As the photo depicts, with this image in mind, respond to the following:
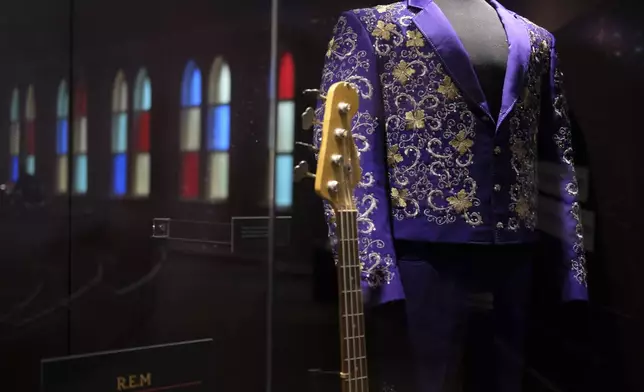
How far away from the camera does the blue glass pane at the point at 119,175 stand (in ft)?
5.38

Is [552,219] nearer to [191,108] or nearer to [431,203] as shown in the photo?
[431,203]

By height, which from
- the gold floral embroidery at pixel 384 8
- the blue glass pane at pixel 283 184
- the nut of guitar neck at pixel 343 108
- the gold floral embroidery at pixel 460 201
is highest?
the gold floral embroidery at pixel 384 8

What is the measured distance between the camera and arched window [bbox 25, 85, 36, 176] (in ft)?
4.94

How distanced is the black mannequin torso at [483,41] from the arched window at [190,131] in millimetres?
615

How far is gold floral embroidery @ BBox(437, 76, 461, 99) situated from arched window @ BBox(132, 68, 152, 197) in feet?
2.27

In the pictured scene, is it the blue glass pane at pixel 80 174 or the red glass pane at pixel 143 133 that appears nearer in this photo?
the blue glass pane at pixel 80 174

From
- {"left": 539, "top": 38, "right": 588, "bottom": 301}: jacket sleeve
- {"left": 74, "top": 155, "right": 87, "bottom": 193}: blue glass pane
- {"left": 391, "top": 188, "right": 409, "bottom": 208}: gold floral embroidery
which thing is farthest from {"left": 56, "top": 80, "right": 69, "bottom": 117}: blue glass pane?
{"left": 539, "top": 38, "right": 588, "bottom": 301}: jacket sleeve

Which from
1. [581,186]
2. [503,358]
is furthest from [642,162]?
[503,358]

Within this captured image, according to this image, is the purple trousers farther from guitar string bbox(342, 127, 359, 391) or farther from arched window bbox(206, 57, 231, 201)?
arched window bbox(206, 57, 231, 201)

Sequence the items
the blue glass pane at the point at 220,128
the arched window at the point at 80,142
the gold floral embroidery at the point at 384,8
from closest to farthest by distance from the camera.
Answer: the gold floral embroidery at the point at 384,8 → the arched window at the point at 80,142 → the blue glass pane at the point at 220,128

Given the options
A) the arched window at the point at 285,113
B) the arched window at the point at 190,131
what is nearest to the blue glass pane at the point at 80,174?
the arched window at the point at 190,131

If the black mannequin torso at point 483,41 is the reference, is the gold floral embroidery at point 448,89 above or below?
below

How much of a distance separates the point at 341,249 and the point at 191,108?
2.02 feet

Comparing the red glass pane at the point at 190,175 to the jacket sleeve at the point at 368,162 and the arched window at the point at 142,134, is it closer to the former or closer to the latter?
the arched window at the point at 142,134
